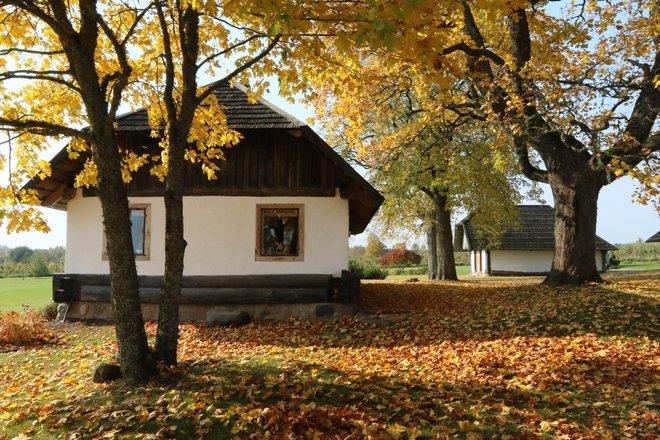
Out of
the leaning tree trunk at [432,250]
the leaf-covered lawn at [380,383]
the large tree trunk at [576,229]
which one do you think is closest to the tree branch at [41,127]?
the leaf-covered lawn at [380,383]

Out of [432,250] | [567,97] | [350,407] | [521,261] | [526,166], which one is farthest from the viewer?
[521,261]

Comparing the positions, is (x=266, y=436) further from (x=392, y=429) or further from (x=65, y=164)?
(x=65, y=164)

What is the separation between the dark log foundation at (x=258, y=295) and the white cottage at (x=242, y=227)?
0.09 feet

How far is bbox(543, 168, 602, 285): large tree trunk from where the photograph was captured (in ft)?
42.1

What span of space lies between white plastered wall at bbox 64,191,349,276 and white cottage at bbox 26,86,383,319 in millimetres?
26

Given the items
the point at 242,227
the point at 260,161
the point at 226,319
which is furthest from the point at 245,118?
the point at 226,319

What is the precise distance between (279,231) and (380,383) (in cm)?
715

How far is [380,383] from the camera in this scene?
233 inches

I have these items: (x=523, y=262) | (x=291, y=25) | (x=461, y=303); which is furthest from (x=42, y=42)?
(x=523, y=262)

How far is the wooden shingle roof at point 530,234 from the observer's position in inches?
1382

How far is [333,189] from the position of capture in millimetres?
12414

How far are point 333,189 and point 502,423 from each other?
27.5ft

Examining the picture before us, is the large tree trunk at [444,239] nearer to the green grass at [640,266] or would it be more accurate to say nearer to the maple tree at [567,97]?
the maple tree at [567,97]

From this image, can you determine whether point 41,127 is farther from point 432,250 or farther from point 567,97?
point 432,250
